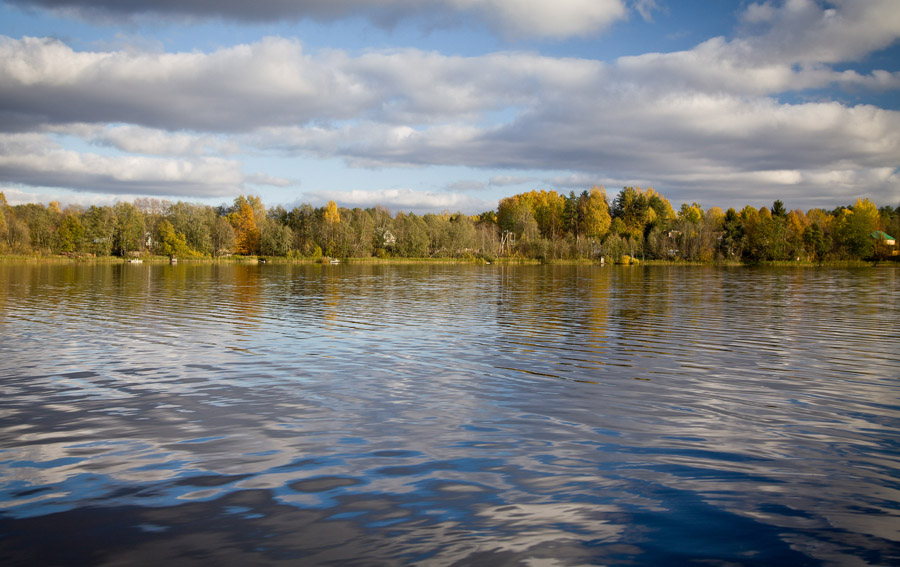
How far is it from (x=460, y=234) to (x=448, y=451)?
140509mm

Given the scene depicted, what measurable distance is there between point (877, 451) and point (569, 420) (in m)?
4.62

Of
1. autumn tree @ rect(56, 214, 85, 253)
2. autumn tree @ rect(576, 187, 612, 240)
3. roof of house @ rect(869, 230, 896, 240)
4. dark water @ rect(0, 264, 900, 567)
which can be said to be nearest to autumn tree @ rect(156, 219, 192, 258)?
autumn tree @ rect(56, 214, 85, 253)

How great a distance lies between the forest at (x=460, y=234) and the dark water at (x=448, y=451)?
4671 inches

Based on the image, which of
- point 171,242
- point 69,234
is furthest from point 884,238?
point 69,234

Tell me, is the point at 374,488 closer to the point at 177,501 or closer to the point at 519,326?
the point at 177,501

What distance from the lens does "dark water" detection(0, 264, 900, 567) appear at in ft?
20.0

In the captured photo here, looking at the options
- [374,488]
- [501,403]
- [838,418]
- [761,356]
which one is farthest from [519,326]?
[374,488]

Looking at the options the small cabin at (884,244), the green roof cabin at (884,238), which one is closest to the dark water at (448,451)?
the small cabin at (884,244)

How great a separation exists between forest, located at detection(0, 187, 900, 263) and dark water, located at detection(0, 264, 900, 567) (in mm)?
118643

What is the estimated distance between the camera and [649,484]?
7605 mm

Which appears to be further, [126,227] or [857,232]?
[857,232]

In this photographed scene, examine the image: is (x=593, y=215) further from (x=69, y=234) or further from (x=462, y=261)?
(x=69, y=234)

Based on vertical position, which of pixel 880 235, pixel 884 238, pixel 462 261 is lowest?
pixel 462 261

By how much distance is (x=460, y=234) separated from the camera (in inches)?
5846
